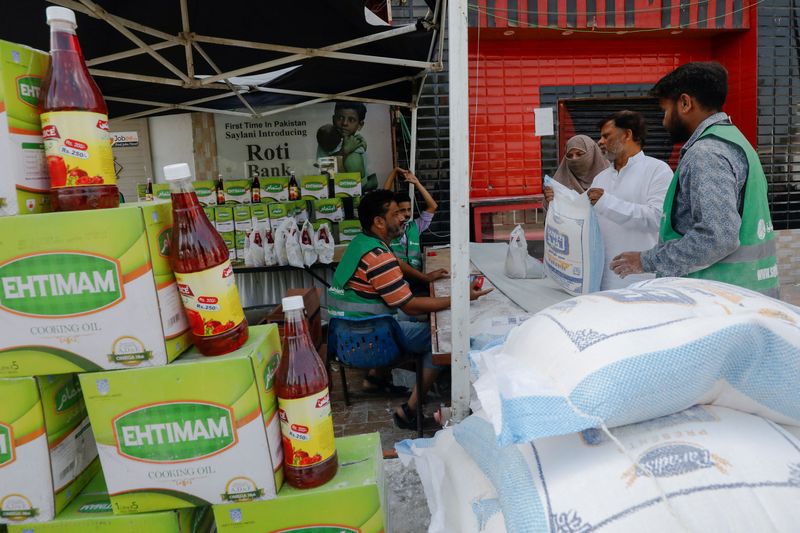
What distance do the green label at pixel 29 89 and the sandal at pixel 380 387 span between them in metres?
3.35

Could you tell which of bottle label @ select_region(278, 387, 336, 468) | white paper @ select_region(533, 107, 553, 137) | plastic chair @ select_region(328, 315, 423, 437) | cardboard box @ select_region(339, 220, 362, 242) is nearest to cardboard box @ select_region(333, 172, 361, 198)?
cardboard box @ select_region(339, 220, 362, 242)

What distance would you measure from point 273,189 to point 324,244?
101 centimetres

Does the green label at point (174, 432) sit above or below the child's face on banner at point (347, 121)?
below

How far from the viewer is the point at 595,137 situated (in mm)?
6406

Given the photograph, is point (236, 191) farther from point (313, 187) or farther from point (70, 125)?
point (70, 125)

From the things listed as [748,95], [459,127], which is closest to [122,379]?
[459,127]

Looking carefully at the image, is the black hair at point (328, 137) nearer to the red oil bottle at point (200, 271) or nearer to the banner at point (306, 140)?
the banner at point (306, 140)

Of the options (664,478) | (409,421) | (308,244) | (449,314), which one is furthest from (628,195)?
(308,244)

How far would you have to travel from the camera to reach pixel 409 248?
503 centimetres

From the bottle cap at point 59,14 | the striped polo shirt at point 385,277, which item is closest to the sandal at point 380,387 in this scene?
the striped polo shirt at point 385,277

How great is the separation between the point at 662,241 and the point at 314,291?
262 cm

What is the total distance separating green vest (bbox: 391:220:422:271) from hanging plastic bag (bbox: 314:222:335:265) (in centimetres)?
72

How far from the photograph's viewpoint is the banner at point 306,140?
6285mm

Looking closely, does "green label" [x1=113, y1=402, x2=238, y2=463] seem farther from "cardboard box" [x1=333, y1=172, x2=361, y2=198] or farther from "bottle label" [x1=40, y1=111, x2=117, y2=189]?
"cardboard box" [x1=333, y1=172, x2=361, y2=198]
